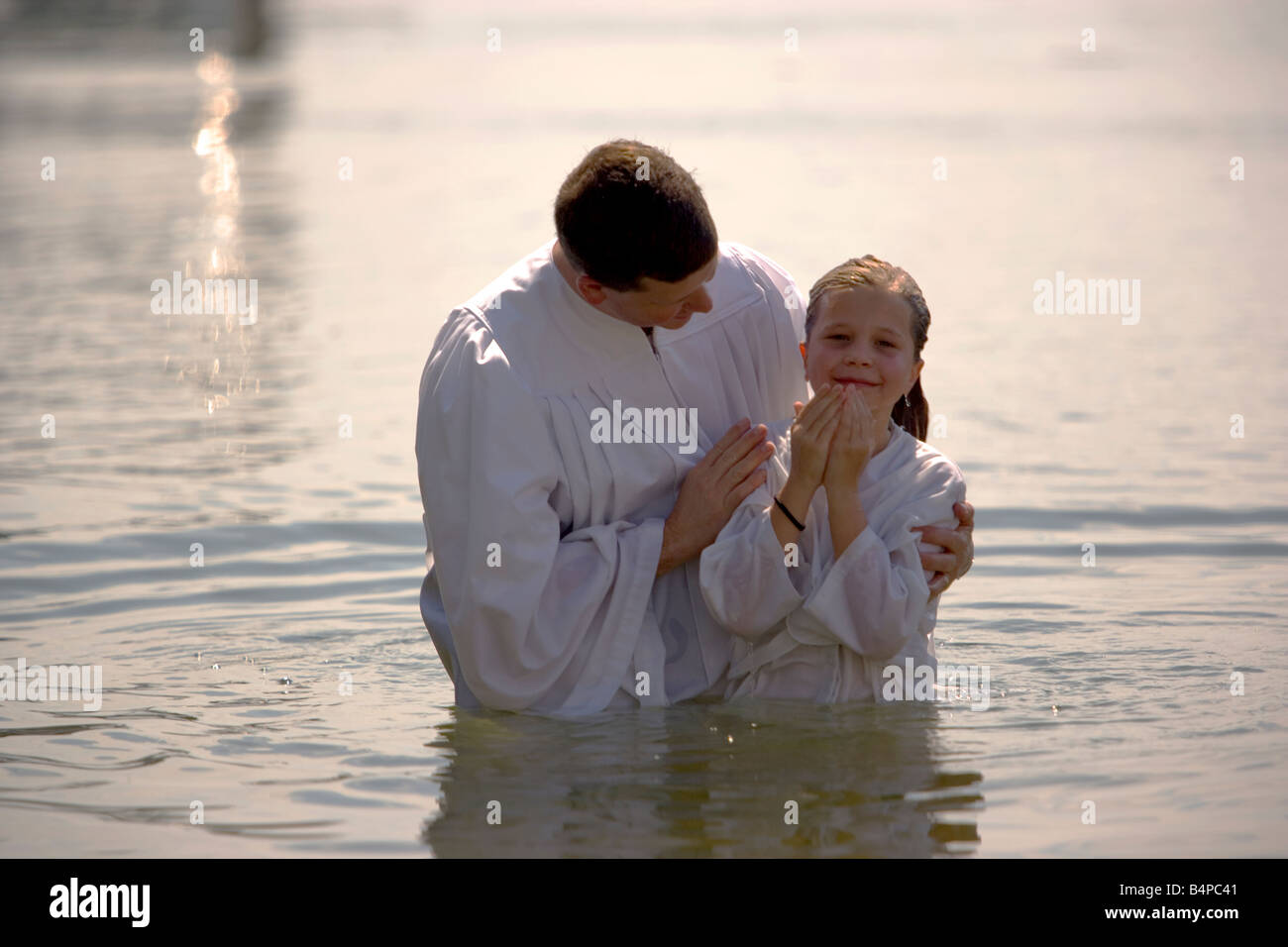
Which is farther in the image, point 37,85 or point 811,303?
point 37,85

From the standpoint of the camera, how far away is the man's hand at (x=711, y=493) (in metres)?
5.79

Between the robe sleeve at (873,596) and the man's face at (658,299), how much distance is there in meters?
0.89

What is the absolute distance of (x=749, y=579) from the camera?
18.3 ft

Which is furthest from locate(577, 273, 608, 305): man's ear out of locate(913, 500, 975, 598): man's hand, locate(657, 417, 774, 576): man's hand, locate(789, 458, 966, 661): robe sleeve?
locate(913, 500, 975, 598): man's hand

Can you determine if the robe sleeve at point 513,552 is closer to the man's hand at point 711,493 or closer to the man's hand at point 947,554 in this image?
the man's hand at point 711,493

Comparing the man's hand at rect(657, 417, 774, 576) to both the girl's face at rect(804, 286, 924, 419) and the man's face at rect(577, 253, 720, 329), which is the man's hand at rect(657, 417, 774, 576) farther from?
the man's face at rect(577, 253, 720, 329)

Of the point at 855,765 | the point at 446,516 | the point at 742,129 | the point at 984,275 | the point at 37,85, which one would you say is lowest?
the point at 855,765

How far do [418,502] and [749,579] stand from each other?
4143 mm

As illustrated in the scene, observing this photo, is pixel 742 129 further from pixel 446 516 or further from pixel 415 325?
pixel 446 516

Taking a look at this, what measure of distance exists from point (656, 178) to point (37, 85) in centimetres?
3187

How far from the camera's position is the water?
5.43 metres

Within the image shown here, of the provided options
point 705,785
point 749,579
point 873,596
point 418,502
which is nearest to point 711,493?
point 749,579

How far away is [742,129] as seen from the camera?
2755 cm

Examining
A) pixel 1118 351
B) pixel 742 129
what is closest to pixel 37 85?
pixel 742 129
